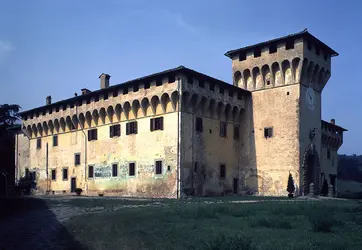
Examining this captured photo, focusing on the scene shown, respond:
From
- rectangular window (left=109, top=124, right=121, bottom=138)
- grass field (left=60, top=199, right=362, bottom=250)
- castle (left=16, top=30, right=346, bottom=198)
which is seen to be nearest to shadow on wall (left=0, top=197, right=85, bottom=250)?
grass field (left=60, top=199, right=362, bottom=250)

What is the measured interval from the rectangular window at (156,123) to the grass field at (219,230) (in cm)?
1640

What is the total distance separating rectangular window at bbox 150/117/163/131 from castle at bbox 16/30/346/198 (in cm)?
9

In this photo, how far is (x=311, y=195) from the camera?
3186cm

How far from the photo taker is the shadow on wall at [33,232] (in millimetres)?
12398

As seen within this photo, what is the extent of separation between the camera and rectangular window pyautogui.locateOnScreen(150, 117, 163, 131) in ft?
112

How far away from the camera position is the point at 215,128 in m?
35.4

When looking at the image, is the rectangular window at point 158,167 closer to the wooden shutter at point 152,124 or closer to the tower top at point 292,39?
the wooden shutter at point 152,124

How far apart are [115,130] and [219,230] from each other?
2662 cm

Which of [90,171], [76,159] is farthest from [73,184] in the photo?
[90,171]

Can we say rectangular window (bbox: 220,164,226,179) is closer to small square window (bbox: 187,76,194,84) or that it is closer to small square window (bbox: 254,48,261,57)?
small square window (bbox: 187,76,194,84)

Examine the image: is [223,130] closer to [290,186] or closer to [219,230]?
[290,186]

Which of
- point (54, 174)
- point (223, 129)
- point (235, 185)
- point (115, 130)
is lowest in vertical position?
point (235, 185)

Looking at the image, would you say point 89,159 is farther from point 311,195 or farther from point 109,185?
point 311,195

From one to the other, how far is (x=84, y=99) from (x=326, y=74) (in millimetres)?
24031
